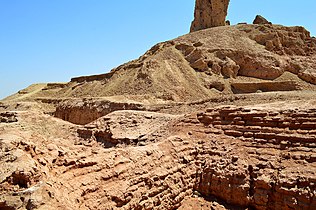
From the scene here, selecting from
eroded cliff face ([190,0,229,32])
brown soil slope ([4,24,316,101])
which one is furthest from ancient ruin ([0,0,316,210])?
eroded cliff face ([190,0,229,32])

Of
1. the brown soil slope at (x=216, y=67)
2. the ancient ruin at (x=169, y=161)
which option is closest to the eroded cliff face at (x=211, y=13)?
the brown soil slope at (x=216, y=67)

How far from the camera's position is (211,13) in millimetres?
49531

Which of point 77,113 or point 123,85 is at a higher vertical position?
point 123,85

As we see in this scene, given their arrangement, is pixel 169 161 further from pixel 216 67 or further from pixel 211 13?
pixel 211 13

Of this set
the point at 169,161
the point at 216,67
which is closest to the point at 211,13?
the point at 216,67

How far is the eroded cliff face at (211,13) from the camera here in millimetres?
49125

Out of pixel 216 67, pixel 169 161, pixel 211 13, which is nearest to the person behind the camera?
pixel 169 161

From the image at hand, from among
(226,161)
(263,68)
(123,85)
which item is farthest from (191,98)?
(226,161)

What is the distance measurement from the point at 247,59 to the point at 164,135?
1065 inches

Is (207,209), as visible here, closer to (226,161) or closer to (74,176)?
(226,161)

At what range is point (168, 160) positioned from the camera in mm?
9125

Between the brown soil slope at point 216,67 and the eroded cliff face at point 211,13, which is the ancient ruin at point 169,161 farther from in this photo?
the eroded cliff face at point 211,13

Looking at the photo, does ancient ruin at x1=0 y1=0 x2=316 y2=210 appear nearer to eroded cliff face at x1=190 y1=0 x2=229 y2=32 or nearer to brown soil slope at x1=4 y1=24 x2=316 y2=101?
brown soil slope at x1=4 y1=24 x2=316 y2=101

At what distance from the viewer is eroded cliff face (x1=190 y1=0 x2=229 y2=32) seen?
161 feet
